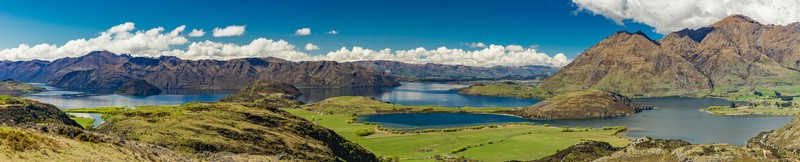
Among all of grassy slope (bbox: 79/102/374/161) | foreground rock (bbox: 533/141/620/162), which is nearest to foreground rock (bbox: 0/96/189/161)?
grassy slope (bbox: 79/102/374/161)

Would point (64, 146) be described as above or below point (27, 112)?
above

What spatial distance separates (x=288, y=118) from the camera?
139 metres

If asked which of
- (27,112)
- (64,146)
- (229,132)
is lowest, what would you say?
(229,132)

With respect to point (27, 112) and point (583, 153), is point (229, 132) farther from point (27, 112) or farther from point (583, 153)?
point (27, 112)

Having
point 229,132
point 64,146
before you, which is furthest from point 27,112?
point 64,146

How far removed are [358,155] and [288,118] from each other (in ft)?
68.4

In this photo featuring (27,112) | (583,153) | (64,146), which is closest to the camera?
(64,146)

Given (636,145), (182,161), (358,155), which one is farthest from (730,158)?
(182,161)

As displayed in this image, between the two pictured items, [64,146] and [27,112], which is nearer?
[64,146]

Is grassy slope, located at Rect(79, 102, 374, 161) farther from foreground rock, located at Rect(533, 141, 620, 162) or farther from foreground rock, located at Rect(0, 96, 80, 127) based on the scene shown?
foreground rock, located at Rect(0, 96, 80, 127)

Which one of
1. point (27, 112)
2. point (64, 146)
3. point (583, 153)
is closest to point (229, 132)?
point (64, 146)

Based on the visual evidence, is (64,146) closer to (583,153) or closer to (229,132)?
(229,132)

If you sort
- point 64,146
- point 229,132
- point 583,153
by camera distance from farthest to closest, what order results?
point 583,153 < point 229,132 < point 64,146

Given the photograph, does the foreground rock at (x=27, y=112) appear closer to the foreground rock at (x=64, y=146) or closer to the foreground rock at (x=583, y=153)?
the foreground rock at (x=64, y=146)
